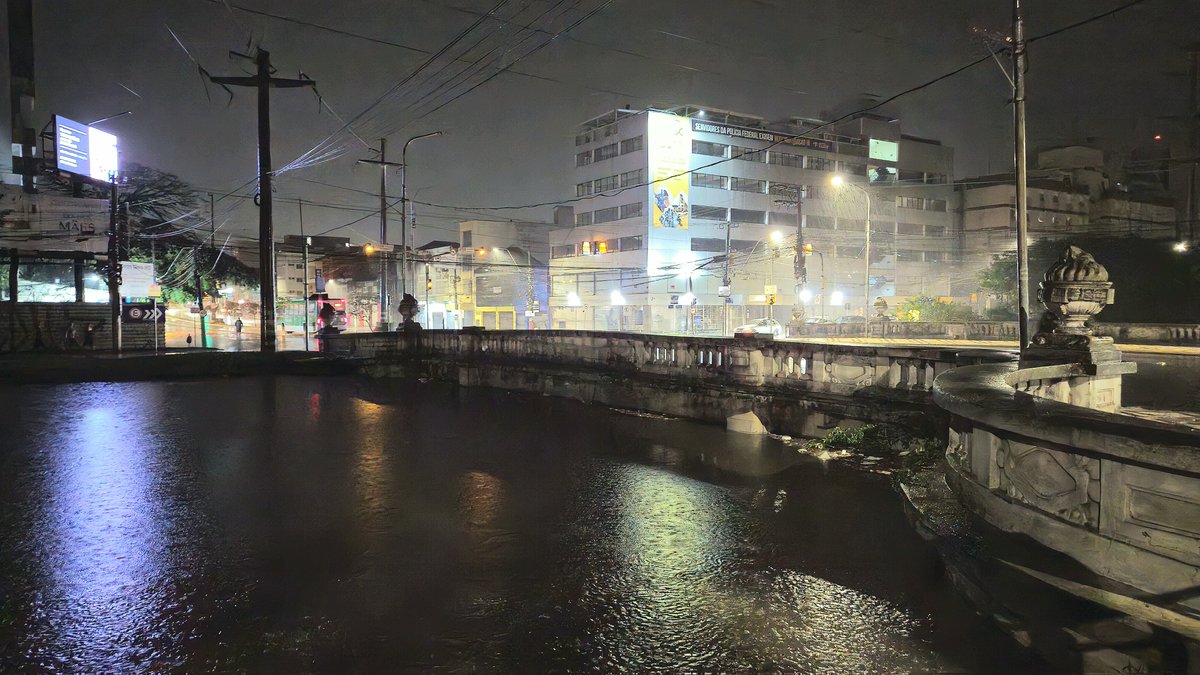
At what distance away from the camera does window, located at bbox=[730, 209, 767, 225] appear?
67.7m

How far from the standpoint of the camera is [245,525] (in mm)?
6355

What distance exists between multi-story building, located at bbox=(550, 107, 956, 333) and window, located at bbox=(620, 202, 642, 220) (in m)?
0.13

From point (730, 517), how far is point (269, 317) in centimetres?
2395

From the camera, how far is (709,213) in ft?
216

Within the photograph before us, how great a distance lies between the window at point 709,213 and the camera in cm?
6475

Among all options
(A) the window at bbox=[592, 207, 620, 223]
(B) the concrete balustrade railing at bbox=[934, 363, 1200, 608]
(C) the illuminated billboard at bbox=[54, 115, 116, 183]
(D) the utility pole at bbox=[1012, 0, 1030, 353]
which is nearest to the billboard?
(A) the window at bbox=[592, 207, 620, 223]

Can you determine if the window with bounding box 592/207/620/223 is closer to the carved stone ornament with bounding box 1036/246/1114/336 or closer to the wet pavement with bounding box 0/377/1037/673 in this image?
the wet pavement with bounding box 0/377/1037/673

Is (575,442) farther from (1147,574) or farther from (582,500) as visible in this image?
(1147,574)

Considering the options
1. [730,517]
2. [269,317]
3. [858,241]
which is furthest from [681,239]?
[730,517]

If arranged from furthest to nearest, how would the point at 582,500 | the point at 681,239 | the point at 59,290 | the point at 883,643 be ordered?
the point at 681,239 < the point at 59,290 < the point at 582,500 < the point at 883,643

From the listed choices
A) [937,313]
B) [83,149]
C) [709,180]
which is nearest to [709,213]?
[709,180]

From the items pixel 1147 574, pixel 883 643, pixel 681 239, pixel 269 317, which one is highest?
pixel 681 239

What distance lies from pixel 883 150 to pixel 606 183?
34538mm

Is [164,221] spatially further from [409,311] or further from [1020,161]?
[1020,161]
